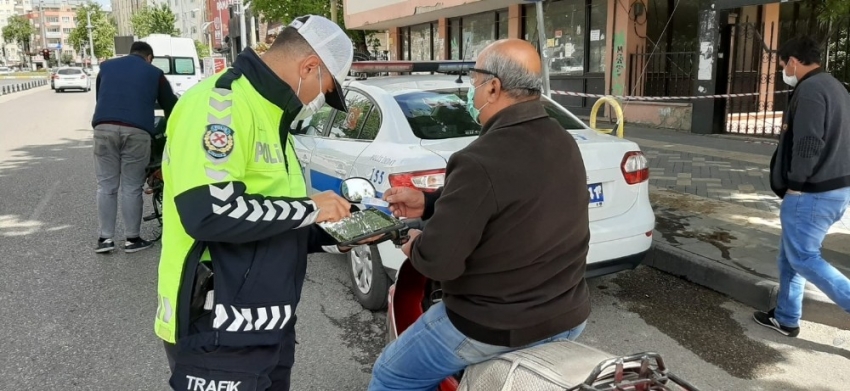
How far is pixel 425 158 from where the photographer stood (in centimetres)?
404

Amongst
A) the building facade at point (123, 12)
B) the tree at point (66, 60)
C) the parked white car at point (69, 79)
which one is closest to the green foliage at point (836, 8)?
the parked white car at point (69, 79)

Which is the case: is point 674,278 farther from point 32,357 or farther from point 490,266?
point 32,357

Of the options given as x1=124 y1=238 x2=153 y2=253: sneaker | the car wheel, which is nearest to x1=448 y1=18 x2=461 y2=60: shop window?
x1=124 y1=238 x2=153 y2=253: sneaker

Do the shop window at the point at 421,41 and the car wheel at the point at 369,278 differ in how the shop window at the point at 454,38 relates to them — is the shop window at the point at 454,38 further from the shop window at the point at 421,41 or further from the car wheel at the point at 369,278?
the car wheel at the point at 369,278

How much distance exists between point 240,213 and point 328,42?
0.56 m

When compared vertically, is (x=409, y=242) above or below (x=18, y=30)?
below

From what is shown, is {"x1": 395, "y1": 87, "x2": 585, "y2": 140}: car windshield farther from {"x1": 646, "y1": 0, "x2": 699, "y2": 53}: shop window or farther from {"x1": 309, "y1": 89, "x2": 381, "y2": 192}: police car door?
{"x1": 646, "y1": 0, "x2": 699, "y2": 53}: shop window

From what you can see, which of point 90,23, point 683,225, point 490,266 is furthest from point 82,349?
point 90,23

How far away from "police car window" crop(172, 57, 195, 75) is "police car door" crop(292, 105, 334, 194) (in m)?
22.4

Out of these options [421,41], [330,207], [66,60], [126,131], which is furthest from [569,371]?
[66,60]

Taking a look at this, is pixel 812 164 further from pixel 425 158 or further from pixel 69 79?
pixel 69 79

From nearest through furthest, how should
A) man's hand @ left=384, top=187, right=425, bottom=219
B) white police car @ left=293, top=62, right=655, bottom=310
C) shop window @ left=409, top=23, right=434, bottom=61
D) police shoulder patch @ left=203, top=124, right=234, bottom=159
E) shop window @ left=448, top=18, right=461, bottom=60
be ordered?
1. police shoulder patch @ left=203, top=124, right=234, bottom=159
2. man's hand @ left=384, top=187, right=425, bottom=219
3. white police car @ left=293, top=62, right=655, bottom=310
4. shop window @ left=448, top=18, right=461, bottom=60
5. shop window @ left=409, top=23, right=434, bottom=61

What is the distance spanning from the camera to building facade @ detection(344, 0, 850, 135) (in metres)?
11.9

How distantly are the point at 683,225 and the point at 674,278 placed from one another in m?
1.00
